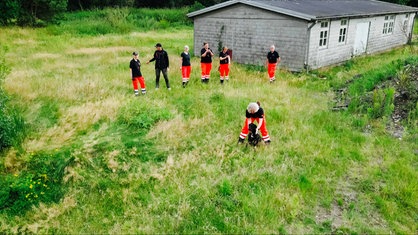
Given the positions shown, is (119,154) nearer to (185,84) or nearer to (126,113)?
(126,113)

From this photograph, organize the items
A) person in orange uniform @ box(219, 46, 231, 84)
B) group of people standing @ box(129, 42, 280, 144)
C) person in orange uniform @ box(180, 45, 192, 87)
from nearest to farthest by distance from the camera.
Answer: group of people standing @ box(129, 42, 280, 144) < person in orange uniform @ box(180, 45, 192, 87) < person in orange uniform @ box(219, 46, 231, 84)

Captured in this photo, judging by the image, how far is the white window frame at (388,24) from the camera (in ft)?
74.0

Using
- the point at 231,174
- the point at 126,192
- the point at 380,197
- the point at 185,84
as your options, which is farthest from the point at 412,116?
the point at 126,192

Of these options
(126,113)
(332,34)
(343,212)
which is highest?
(332,34)

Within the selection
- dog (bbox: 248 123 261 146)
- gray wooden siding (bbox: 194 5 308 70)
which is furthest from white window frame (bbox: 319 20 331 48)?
dog (bbox: 248 123 261 146)

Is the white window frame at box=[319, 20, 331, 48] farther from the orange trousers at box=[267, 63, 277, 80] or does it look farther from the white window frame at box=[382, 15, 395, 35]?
the white window frame at box=[382, 15, 395, 35]

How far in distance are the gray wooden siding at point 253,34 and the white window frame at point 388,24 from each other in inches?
391

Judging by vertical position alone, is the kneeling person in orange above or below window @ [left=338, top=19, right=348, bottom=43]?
below

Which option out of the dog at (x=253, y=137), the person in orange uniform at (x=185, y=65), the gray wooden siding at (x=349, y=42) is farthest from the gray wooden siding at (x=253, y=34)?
the dog at (x=253, y=137)

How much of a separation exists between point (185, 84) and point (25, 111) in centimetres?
552

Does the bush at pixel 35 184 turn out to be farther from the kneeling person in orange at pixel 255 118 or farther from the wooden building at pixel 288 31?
the wooden building at pixel 288 31

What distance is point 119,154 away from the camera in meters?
7.73

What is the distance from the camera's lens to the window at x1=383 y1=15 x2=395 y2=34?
22.6 m

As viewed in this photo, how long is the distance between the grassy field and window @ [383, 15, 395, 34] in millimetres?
13008
